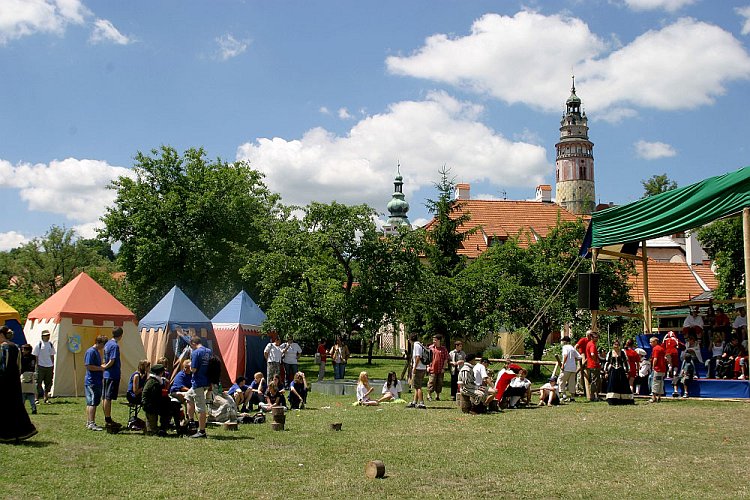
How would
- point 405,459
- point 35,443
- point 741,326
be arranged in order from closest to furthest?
point 405,459, point 35,443, point 741,326

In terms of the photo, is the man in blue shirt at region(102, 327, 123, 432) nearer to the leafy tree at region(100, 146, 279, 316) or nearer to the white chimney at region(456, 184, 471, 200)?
the leafy tree at region(100, 146, 279, 316)

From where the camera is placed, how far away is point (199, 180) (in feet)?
117

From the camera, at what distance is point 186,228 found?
33.5 meters

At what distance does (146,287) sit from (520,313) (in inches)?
755

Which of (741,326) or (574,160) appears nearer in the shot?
(741,326)

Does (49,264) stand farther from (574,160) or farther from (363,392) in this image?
(574,160)

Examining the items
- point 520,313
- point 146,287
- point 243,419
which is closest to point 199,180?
point 146,287

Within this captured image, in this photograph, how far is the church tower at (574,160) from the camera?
11388 centimetres

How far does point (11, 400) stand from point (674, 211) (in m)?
13.9

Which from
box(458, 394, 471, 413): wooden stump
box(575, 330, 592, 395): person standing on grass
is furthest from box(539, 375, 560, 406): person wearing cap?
box(458, 394, 471, 413): wooden stump

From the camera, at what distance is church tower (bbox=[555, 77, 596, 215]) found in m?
114

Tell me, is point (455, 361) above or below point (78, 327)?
below

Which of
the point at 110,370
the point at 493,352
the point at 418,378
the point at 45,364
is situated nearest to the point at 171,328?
the point at 45,364

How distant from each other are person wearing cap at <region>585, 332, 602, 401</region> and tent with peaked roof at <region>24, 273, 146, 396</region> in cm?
1094
